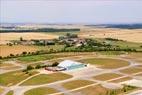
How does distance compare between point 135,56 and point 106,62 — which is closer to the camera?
point 106,62

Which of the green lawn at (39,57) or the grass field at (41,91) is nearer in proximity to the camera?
the grass field at (41,91)

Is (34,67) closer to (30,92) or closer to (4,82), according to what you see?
(4,82)

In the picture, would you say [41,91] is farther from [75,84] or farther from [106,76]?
[106,76]

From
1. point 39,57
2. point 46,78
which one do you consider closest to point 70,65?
point 46,78

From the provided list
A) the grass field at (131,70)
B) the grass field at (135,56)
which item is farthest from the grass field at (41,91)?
the grass field at (135,56)

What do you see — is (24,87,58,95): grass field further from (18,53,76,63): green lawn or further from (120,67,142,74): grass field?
(18,53,76,63): green lawn

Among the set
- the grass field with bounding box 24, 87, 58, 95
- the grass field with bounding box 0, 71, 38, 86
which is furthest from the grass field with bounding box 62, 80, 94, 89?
the grass field with bounding box 0, 71, 38, 86

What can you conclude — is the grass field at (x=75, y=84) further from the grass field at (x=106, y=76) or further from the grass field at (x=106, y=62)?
the grass field at (x=106, y=62)
